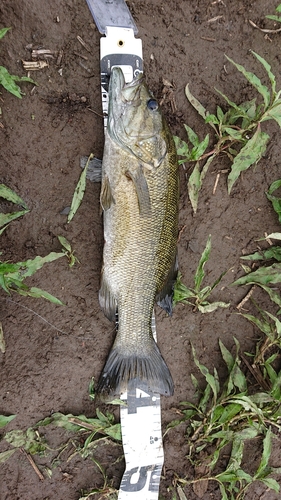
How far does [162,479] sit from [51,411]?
957 mm

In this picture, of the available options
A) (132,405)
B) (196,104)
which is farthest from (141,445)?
(196,104)

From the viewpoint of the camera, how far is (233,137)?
313cm

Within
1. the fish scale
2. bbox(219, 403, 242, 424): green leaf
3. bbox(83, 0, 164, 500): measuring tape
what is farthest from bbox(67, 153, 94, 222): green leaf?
bbox(219, 403, 242, 424): green leaf

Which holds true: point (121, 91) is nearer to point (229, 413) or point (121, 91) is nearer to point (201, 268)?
point (201, 268)

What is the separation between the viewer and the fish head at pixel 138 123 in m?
2.66

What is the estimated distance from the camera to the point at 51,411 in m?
3.03

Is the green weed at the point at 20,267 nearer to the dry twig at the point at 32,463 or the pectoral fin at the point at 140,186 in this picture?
the pectoral fin at the point at 140,186

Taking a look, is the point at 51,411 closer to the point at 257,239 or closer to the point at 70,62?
the point at 257,239

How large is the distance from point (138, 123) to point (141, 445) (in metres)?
2.11

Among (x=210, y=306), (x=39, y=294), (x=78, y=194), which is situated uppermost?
(x=78, y=194)

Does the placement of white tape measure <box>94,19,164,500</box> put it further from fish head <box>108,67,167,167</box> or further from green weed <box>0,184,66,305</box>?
green weed <box>0,184,66,305</box>

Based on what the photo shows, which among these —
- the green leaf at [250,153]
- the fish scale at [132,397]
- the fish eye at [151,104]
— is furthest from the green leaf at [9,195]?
the green leaf at [250,153]

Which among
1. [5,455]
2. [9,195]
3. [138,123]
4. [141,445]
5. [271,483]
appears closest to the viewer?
[138,123]

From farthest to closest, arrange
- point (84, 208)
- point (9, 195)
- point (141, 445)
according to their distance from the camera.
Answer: point (141, 445) < point (84, 208) < point (9, 195)
